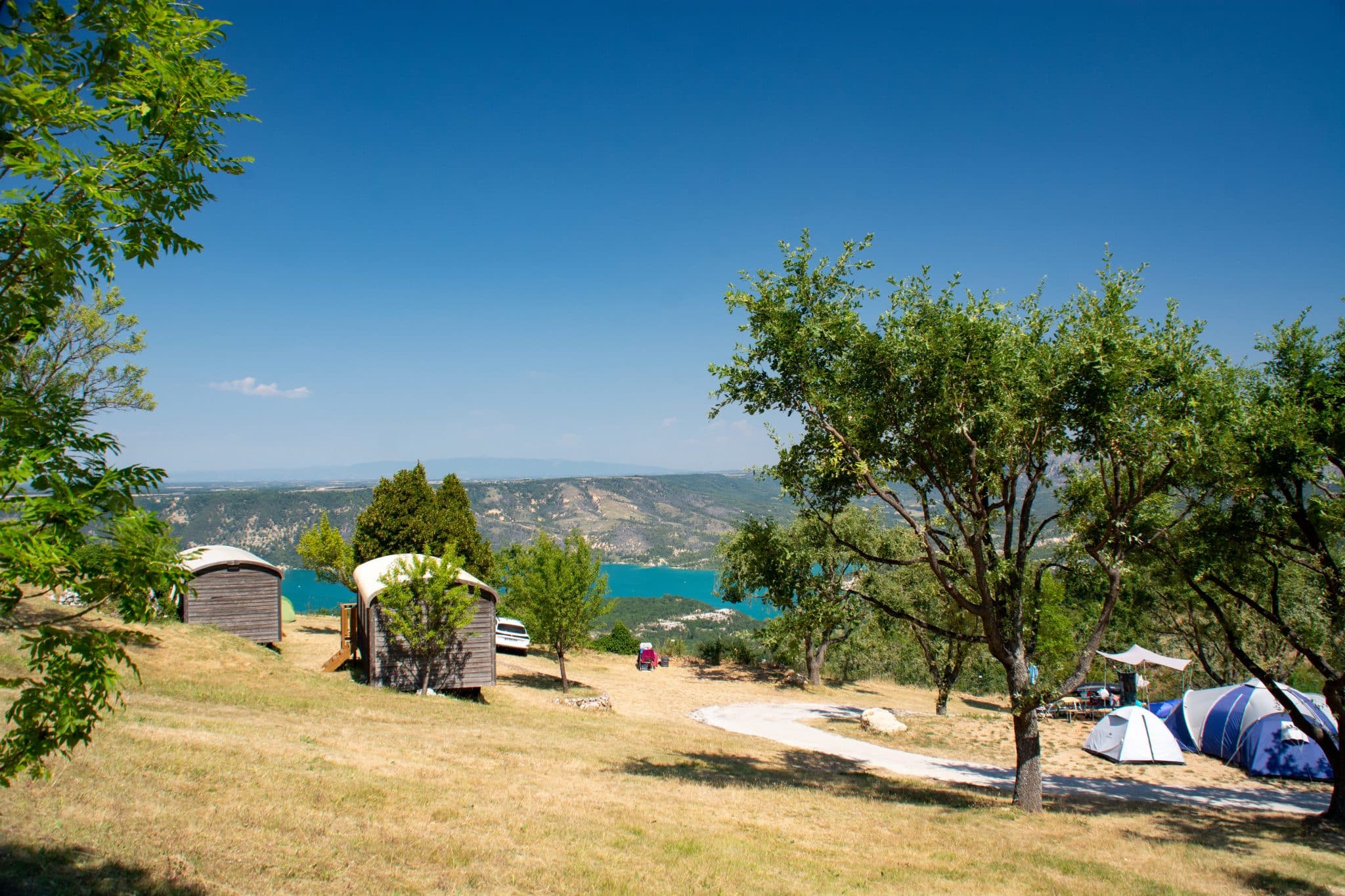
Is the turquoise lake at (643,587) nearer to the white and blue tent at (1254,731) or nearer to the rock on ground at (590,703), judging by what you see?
the rock on ground at (590,703)

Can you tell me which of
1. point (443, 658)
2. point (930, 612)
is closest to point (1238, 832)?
point (930, 612)

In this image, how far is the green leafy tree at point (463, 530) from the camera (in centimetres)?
3694

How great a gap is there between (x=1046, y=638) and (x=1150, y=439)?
1995cm

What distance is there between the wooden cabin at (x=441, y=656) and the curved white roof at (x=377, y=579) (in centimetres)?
2

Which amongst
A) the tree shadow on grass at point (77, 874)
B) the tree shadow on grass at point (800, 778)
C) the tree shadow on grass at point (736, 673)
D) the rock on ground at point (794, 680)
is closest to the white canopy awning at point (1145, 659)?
the rock on ground at point (794, 680)

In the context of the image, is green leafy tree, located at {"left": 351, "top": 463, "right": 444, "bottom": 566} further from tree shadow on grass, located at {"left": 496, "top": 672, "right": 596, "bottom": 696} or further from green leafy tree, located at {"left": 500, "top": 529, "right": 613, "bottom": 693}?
green leafy tree, located at {"left": 500, "top": 529, "right": 613, "bottom": 693}

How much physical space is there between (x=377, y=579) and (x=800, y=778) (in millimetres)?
14383

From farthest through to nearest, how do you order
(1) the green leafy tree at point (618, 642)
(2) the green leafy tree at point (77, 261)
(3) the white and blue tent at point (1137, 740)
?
(1) the green leafy tree at point (618, 642)
(3) the white and blue tent at point (1137, 740)
(2) the green leafy tree at point (77, 261)

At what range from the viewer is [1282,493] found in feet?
Answer: 43.8

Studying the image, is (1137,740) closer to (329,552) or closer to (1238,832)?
(1238,832)

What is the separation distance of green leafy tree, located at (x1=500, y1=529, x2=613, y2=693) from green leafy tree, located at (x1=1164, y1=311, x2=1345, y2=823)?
17.8 metres

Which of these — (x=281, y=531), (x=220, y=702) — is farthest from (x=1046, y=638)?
(x=281, y=531)

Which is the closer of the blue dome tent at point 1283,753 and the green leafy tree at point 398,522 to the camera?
the blue dome tent at point 1283,753

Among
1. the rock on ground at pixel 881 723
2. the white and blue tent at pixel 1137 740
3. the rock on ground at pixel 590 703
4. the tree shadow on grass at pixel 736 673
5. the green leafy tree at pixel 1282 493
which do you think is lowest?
the tree shadow on grass at pixel 736 673
